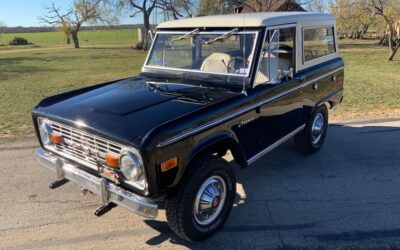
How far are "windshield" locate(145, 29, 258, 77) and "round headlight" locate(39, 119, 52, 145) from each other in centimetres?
157

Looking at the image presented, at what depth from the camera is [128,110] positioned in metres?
3.39

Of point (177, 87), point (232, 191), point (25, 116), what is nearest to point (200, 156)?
point (232, 191)

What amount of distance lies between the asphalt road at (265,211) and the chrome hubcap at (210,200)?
0.72ft

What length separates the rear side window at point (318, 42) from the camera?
197 inches

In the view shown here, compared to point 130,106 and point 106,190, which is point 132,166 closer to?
point 106,190

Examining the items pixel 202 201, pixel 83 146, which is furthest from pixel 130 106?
pixel 202 201

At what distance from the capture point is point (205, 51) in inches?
174

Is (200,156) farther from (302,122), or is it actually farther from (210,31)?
(302,122)

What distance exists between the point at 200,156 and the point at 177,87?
100 centimetres

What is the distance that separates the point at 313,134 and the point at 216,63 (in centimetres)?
207

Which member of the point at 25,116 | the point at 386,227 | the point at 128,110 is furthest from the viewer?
the point at 25,116

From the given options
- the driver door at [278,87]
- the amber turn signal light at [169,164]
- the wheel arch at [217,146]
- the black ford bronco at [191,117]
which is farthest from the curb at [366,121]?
the amber turn signal light at [169,164]

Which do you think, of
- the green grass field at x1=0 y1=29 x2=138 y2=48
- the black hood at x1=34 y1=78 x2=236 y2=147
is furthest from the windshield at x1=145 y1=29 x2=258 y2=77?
the green grass field at x1=0 y1=29 x2=138 y2=48

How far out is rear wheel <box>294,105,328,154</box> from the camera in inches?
208
